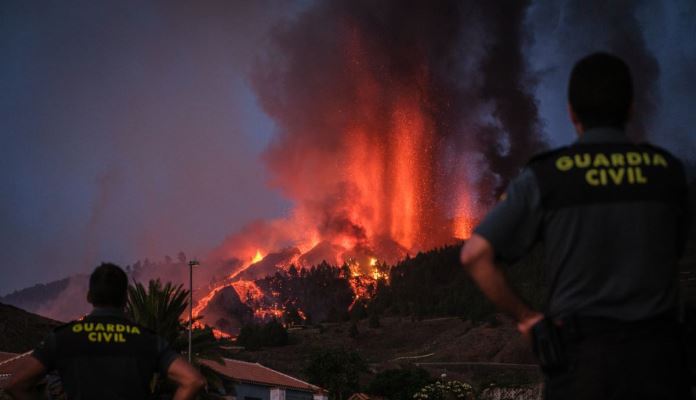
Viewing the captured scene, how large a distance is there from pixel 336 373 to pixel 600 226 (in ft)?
242

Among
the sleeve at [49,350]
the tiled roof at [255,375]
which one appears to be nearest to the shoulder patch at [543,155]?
the sleeve at [49,350]

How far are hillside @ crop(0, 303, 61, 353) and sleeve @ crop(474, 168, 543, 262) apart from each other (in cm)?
5955

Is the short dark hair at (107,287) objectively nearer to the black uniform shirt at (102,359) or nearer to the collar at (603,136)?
the black uniform shirt at (102,359)

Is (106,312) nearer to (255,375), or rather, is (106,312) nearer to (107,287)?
(107,287)

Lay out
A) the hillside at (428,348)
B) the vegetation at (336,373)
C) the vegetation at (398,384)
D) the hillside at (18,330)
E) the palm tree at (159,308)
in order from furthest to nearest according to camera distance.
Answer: the hillside at (428,348) < the vegetation at (336,373) < the vegetation at (398,384) < the hillside at (18,330) < the palm tree at (159,308)

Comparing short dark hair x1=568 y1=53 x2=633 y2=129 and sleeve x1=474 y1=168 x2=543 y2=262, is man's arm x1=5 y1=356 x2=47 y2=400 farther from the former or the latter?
short dark hair x1=568 y1=53 x2=633 y2=129

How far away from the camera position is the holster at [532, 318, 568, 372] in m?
3.53

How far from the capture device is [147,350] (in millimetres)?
5199

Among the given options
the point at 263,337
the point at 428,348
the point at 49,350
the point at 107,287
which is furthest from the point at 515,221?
the point at 263,337

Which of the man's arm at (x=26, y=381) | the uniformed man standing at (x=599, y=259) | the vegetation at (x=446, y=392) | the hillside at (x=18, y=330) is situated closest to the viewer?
the uniformed man standing at (x=599, y=259)

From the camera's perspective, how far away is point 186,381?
492 cm

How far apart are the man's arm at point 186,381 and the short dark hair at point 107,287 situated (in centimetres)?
62

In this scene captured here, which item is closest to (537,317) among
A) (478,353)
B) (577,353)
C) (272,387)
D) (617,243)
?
(577,353)

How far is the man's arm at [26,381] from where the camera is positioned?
504 centimetres
